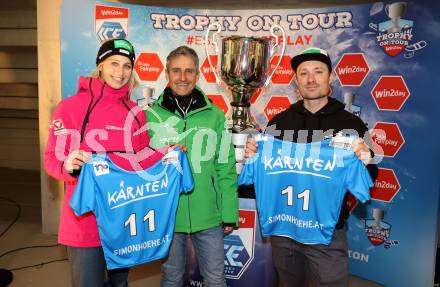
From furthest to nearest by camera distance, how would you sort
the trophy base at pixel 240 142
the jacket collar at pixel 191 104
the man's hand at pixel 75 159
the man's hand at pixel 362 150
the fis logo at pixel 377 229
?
the fis logo at pixel 377 229, the trophy base at pixel 240 142, the jacket collar at pixel 191 104, the man's hand at pixel 362 150, the man's hand at pixel 75 159

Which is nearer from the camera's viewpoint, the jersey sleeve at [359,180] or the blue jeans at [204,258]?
the jersey sleeve at [359,180]

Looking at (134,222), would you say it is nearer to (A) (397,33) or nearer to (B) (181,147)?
(B) (181,147)

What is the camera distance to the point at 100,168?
153cm

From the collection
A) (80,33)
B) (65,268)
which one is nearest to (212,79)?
(80,33)

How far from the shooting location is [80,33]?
2992 mm

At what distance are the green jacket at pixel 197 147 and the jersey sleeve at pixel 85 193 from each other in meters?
0.39

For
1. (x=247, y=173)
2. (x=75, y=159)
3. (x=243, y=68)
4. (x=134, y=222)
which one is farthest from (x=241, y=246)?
(x=75, y=159)

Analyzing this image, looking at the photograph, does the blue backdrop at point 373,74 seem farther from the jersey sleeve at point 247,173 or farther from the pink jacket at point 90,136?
the pink jacket at point 90,136

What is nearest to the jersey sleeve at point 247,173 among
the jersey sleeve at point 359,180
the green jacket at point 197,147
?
the green jacket at point 197,147

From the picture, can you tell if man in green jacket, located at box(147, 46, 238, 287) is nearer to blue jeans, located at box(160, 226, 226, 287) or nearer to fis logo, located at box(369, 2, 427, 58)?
blue jeans, located at box(160, 226, 226, 287)

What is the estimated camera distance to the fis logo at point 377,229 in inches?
109

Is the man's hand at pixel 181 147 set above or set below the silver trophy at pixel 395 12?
below

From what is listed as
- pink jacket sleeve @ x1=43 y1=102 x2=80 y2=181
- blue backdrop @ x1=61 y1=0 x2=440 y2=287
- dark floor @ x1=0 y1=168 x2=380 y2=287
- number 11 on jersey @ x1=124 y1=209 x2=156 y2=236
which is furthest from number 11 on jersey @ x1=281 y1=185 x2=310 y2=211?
dark floor @ x1=0 y1=168 x2=380 y2=287

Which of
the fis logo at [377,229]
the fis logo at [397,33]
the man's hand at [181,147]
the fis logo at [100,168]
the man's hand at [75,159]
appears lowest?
the fis logo at [377,229]
